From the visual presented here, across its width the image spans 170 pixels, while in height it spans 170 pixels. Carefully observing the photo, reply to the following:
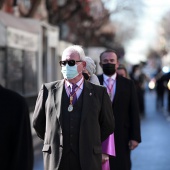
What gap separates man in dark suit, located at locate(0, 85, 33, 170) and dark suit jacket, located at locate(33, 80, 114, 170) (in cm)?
169

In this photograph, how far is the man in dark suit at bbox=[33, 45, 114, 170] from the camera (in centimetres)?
557

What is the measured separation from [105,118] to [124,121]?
1730 mm

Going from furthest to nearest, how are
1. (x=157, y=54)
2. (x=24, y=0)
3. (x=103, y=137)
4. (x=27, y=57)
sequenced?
(x=157, y=54) → (x=24, y=0) → (x=27, y=57) → (x=103, y=137)

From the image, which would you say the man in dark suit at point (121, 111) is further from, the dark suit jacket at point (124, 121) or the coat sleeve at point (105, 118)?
the coat sleeve at point (105, 118)

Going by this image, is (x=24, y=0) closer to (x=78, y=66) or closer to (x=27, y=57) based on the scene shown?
(x=27, y=57)

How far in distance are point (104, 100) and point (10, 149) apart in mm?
2093

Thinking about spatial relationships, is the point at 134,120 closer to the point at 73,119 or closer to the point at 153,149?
the point at 73,119

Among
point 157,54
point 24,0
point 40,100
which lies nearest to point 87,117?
point 40,100

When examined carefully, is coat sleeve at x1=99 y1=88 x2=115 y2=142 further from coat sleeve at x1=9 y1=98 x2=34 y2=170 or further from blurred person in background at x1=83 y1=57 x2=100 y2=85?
coat sleeve at x1=9 y1=98 x2=34 y2=170

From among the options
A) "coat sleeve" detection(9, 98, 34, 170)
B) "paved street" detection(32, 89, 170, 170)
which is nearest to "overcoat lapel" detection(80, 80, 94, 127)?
"coat sleeve" detection(9, 98, 34, 170)

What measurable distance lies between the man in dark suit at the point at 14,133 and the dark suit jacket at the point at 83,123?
169cm

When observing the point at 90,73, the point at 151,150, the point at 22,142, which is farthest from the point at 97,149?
the point at 151,150

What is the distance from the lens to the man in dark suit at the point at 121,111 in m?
7.55

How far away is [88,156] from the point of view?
5.60 metres
